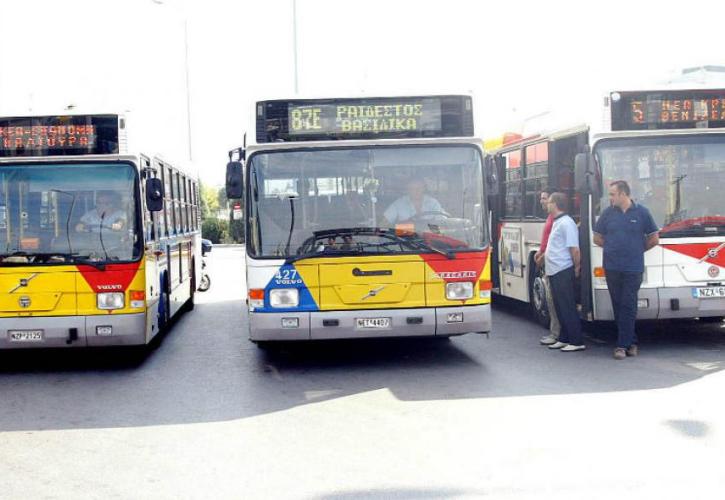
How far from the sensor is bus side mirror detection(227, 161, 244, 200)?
1002 cm

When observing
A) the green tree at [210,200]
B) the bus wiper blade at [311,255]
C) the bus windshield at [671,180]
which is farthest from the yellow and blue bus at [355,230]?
the green tree at [210,200]

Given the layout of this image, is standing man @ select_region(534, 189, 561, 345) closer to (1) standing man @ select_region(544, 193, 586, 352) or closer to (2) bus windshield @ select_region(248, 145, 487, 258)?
(1) standing man @ select_region(544, 193, 586, 352)

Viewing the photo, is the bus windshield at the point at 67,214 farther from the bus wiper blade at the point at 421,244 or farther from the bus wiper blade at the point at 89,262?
the bus wiper blade at the point at 421,244

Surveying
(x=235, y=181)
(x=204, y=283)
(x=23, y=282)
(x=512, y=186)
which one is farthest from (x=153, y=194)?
(x=204, y=283)

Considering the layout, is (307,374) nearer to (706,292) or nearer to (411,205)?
(411,205)

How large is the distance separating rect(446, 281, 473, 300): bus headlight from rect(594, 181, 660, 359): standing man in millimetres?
1818

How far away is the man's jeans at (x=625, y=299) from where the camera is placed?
35.0 ft

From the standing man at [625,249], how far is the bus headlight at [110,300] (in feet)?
18.2

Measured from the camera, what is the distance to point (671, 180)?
1130 cm

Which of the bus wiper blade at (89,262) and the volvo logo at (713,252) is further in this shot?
the volvo logo at (713,252)

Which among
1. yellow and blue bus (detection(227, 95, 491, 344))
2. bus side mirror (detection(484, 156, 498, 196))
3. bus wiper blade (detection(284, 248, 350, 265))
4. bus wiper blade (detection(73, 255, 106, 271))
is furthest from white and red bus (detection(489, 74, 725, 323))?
bus wiper blade (detection(73, 255, 106, 271))

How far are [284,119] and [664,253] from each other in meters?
4.76

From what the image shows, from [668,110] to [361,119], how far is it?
3.83 meters

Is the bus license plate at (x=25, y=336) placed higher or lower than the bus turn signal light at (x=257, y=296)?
lower
